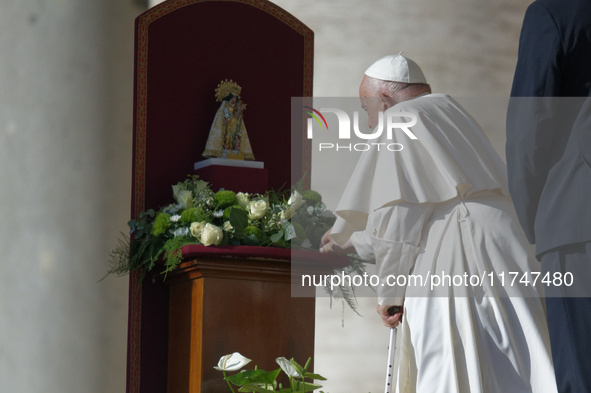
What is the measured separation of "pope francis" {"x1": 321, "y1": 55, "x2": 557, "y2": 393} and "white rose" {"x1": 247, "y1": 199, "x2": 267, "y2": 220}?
0.71 meters

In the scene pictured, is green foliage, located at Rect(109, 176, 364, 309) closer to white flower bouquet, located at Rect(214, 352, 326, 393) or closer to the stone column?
the stone column

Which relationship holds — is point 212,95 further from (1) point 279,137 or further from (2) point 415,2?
(2) point 415,2

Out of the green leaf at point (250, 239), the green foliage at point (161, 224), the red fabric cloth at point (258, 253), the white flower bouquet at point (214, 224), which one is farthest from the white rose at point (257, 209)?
the green foliage at point (161, 224)

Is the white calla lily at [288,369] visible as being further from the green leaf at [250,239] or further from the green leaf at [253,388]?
the green leaf at [250,239]

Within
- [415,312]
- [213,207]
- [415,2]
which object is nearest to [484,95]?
[415,2]

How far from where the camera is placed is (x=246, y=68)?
540 centimetres

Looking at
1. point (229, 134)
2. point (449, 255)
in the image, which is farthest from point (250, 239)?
point (449, 255)

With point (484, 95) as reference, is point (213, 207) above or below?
below

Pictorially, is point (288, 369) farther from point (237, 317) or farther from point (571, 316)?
point (571, 316)

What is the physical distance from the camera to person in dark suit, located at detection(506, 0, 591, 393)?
2.61 metres

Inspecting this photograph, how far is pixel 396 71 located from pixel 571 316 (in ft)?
5.85

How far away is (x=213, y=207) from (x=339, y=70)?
21.9 ft

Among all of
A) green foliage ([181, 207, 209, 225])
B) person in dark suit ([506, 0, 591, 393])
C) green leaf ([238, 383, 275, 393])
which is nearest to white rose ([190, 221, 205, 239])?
green foliage ([181, 207, 209, 225])

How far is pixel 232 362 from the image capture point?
3.94 meters
